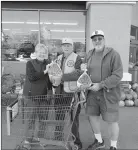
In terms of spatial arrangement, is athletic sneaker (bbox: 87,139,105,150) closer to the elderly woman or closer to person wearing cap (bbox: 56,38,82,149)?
person wearing cap (bbox: 56,38,82,149)

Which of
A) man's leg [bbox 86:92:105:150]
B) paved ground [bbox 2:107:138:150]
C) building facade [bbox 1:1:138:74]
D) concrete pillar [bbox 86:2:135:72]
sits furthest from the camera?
building facade [bbox 1:1:138:74]

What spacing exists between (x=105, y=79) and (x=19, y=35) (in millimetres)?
4593

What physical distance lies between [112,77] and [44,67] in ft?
3.49

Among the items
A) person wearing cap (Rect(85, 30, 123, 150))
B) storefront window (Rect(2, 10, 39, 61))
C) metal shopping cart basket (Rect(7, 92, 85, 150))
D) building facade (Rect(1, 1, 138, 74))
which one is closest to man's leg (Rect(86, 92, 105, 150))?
person wearing cap (Rect(85, 30, 123, 150))

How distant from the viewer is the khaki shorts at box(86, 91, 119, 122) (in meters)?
3.01

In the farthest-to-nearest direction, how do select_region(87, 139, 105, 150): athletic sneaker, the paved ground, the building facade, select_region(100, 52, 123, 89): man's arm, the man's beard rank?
the building facade < the paved ground < select_region(87, 139, 105, 150): athletic sneaker < the man's beard < select_region(100, 52, 123, 89): man's arm

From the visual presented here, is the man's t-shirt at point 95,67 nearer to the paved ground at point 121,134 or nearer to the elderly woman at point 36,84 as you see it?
the elderly woman at point 36,84

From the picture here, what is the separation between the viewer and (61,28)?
264 inches

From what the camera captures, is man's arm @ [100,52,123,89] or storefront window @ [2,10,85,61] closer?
man's arm @ [100,52,123,89]

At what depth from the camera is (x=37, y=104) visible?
10.4 ft

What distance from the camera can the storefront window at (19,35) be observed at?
666cm

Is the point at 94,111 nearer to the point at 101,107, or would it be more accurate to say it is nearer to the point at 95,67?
the point at 101,107

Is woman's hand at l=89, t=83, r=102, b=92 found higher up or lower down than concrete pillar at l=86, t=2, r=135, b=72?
lower down

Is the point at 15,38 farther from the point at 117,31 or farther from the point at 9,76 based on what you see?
the point at 117,31
